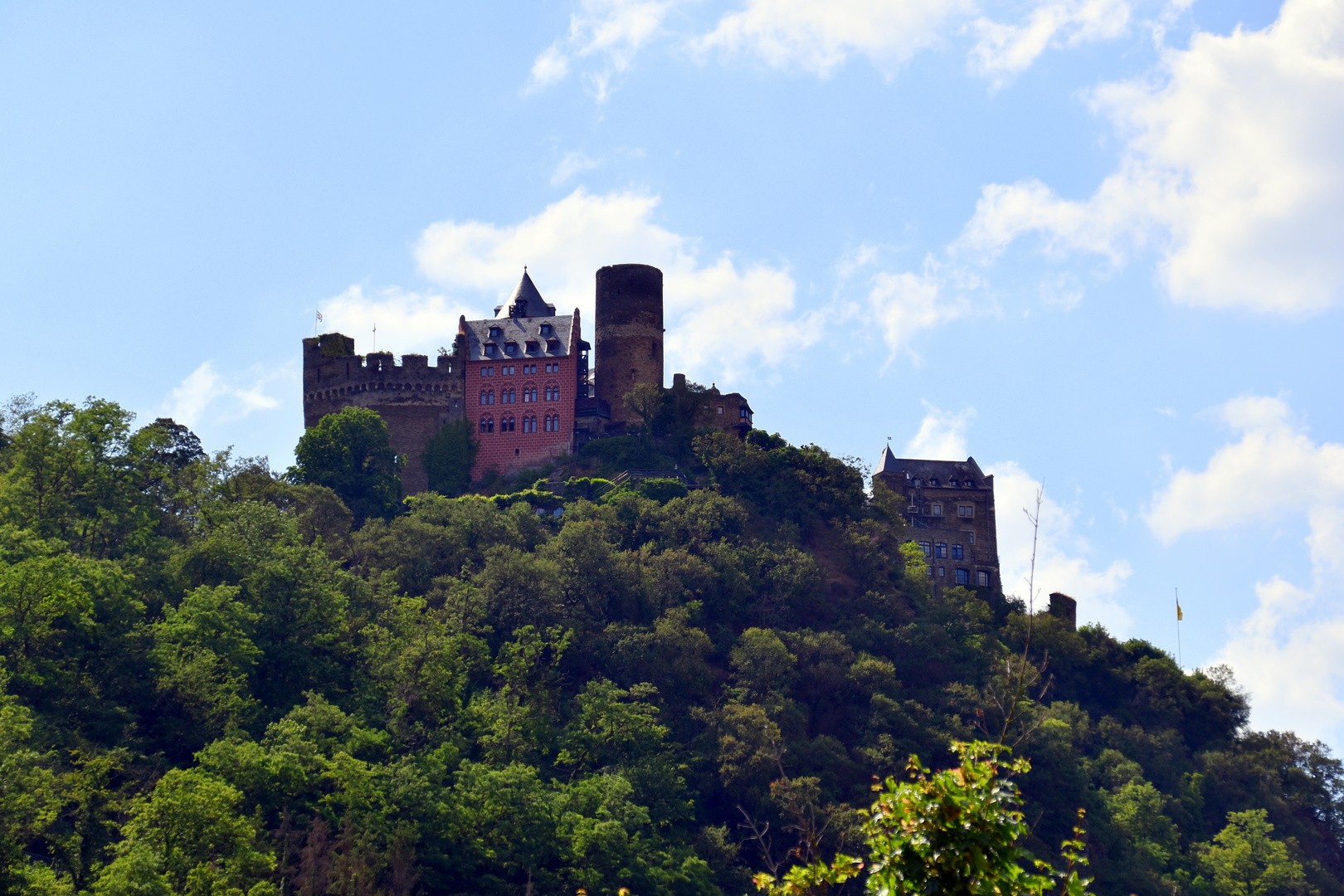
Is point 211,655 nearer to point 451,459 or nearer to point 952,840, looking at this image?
point 451,459

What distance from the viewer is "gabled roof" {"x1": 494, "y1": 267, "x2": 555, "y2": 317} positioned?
97.9 meters

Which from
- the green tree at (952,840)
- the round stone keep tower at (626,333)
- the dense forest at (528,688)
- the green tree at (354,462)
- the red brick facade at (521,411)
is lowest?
the green tree at (952,840)

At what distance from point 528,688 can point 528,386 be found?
29643mm

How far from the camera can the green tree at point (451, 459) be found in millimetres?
92188

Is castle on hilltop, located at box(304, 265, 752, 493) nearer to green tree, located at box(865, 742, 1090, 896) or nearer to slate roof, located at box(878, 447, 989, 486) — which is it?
slate roof, located at box(878, 447, 989, 486)

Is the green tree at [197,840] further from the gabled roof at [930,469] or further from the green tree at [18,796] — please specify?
the gabled roof at [930,469]

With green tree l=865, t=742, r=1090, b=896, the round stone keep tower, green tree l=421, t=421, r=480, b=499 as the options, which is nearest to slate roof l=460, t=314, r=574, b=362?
the round stone keep tower

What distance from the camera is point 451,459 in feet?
303

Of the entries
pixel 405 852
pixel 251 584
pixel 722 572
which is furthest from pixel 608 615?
pixel 405 852

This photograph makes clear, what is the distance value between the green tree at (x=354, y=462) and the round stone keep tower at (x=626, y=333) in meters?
14.0

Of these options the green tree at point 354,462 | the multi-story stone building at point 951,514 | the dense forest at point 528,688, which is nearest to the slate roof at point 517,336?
the dense forest at point 528,688

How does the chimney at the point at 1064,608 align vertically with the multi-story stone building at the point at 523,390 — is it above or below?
below

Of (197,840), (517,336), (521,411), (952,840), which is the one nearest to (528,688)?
(197,840)

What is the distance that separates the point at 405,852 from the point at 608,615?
23761mm
